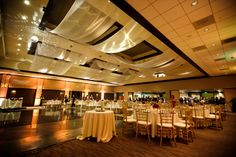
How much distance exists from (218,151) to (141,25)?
4127 millimetres

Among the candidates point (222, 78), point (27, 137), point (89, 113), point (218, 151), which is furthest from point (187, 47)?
point (222, 78)

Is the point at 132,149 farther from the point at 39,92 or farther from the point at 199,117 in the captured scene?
the point at 39,92

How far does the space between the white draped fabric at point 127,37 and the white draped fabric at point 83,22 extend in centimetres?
62

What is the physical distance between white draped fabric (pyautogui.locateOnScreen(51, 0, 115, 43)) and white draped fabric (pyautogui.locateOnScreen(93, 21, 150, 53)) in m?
0.62

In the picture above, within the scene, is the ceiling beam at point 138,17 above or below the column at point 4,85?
above

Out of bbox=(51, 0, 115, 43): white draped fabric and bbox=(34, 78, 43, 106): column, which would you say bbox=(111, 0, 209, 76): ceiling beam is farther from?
bbox=(34, 78, 43, 106): column

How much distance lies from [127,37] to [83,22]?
5.38ft

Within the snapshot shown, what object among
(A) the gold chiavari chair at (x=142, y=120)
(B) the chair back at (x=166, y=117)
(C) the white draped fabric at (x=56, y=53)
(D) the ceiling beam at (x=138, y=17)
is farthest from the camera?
(C) the white draped fabric at (x=56, y=53)

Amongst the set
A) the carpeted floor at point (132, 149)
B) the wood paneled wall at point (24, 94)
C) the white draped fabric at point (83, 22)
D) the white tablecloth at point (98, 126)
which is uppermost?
the white draped fabric at point (83, 22)

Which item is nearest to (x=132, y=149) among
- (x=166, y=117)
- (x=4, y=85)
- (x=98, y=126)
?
(x=98, y=126)

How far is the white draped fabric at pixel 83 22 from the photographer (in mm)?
3148

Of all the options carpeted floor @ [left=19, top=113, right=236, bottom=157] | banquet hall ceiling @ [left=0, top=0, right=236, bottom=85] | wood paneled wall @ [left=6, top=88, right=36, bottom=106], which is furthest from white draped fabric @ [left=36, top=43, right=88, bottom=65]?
wood paneled wall @ [left=6, top=88, right=36, bottom=106]

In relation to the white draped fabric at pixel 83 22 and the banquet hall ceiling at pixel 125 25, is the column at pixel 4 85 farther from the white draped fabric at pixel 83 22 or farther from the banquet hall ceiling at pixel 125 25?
the white draped fabric at pixel 83 22

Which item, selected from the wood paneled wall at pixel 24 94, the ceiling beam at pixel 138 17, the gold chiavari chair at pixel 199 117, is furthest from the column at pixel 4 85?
the gold chiavari chair at pixel 199 117
